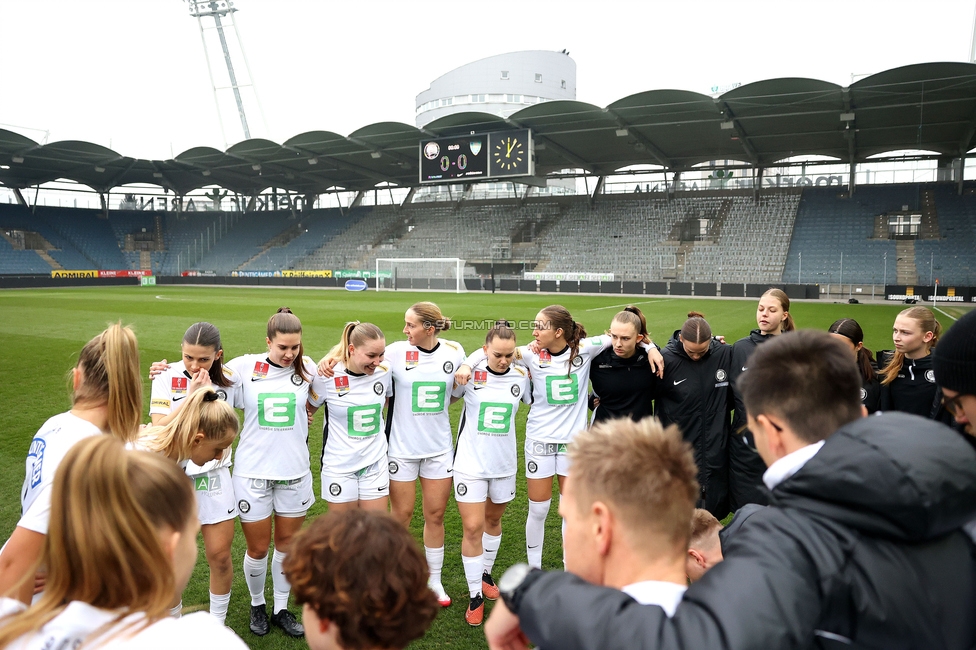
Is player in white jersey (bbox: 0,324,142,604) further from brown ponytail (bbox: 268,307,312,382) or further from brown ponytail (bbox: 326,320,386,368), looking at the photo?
brown ponytail (bbox: 326,320,386,368)

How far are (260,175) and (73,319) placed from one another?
32.6m

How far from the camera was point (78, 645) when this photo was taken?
1450mm

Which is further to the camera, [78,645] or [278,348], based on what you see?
[278,348]

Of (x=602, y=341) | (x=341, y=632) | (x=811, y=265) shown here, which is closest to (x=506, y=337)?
(x=602, y=341)

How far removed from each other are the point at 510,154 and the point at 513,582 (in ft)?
111

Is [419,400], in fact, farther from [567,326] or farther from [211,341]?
[211,341]

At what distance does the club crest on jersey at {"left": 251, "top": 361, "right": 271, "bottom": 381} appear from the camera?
14.2 ft

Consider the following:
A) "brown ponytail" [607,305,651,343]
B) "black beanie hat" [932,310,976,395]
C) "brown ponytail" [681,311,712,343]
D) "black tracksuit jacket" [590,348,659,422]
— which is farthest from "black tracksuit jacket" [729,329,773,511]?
"black beanie hat" [932,310,976,395]

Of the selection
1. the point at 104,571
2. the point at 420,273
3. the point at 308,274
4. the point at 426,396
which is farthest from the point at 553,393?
the point at 308,274

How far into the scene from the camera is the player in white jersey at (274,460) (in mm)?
4109

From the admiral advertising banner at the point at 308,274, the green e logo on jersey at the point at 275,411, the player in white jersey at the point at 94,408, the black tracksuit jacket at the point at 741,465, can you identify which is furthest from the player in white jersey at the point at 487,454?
the admiral advertising banner at the point at 308,274

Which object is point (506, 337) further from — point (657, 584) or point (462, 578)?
point (657, 584)

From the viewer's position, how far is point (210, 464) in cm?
376

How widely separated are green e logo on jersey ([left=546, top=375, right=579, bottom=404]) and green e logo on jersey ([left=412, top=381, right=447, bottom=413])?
893 millimetres
